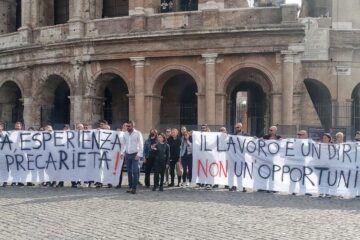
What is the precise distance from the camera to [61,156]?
12.9m

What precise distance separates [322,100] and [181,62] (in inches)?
327

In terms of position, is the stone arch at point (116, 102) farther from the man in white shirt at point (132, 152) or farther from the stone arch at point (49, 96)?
the man in white shirt at point (132, 152)

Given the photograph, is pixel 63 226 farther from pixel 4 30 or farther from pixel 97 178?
pixel 4 30

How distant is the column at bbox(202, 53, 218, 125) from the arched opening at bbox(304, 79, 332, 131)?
5759 mm

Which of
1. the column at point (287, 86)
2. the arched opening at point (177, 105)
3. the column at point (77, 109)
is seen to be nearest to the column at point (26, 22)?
the column at point (77, 109)

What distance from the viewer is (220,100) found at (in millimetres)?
20094

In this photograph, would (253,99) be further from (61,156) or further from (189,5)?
(61,156)

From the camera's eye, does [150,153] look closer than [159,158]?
No

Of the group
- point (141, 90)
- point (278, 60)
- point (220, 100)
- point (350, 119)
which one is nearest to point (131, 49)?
point (141, 90)

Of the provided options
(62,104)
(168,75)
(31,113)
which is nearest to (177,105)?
(168,75)

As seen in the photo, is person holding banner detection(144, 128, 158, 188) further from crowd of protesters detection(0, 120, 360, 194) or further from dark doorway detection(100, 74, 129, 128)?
dark doorway detection(100, 74, 129, 128)

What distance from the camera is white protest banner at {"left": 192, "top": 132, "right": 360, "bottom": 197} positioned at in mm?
11727

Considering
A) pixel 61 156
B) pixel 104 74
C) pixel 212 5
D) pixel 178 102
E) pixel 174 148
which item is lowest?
pixel 61 156

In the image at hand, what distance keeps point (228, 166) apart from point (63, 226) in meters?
5.76
